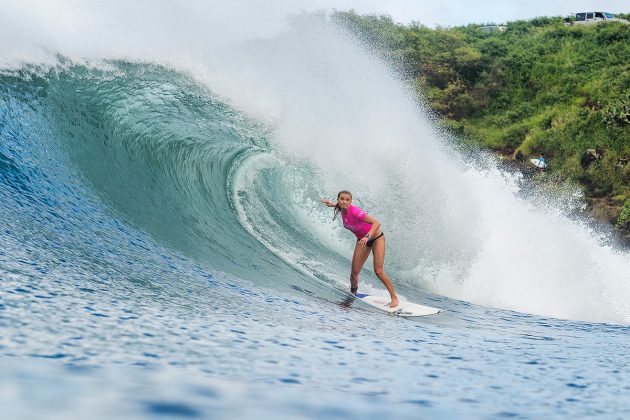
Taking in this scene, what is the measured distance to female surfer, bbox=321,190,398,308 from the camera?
19.2 feet

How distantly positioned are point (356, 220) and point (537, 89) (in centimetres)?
2717

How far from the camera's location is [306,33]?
12.2 meters

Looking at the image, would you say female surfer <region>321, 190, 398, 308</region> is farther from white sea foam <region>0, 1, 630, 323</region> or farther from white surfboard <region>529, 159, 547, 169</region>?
white surfboard <region>529, 159, 547, 169</region>

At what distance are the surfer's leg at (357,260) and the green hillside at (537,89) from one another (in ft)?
54.7

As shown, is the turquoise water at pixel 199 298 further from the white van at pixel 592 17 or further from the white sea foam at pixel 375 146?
the white van at pixel 592 17

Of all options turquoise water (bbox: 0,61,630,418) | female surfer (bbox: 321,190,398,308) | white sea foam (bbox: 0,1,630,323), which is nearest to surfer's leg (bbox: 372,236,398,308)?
female surfer (bbox: 321,190,398,308)

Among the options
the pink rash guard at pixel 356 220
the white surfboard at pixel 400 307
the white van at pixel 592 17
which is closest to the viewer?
the white surfboard at pixel 400 307

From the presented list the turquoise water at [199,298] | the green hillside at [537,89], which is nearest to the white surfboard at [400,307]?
the turquoise water at [199,298]

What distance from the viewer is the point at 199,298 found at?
4387 mm

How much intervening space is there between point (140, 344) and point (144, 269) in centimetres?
205

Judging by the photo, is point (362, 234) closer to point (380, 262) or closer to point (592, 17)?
point (380, 262)

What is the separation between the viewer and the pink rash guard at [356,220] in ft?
19.4

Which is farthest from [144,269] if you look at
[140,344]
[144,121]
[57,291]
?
[144,121]

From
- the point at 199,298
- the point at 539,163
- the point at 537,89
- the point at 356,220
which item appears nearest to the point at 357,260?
the point at 356,220
